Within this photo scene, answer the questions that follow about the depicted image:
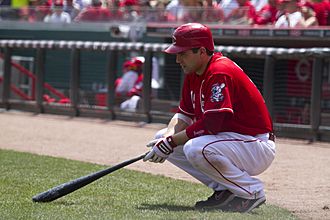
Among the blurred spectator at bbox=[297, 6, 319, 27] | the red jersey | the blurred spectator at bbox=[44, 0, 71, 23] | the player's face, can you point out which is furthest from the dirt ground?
the blurred spectator at bbox=[44, 0, 71, 23]

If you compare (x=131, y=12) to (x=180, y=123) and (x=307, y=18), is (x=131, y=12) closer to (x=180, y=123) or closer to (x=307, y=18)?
(x=307, y=18)

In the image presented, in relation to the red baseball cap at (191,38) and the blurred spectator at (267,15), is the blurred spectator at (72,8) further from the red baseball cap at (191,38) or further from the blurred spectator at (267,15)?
the red baseball cap at (191,38)

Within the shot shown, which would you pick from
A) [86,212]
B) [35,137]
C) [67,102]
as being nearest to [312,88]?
[35,137]

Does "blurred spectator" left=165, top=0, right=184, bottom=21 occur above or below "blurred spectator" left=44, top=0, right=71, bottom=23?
above

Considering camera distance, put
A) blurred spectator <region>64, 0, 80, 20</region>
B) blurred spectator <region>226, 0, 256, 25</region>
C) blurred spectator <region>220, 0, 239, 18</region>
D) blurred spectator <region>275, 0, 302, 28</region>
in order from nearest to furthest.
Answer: blurred spectator <region>275, 0, 302, 28</region> → blurred spectator <region>226, 0, 256, 25</region> → blurred spectator <region>220, 0, 239, 18</region> → blurred spectator <region>64, 0, 80, 20</region>

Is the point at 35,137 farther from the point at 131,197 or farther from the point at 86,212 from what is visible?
the point at 86,212

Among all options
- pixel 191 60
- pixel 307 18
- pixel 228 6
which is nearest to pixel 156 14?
pixel 228 6

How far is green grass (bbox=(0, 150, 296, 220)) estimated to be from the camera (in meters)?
5.10

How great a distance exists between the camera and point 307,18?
11266 millimetres

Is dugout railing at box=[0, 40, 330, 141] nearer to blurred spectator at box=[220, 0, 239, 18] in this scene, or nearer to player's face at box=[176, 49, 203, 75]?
blurred spectator at box=[220, 0, 239, 18]

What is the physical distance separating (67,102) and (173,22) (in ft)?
6.80

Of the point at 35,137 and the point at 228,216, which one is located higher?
the point at 228,216

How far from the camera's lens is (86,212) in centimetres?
516

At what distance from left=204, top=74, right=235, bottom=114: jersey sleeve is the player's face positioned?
17cm
